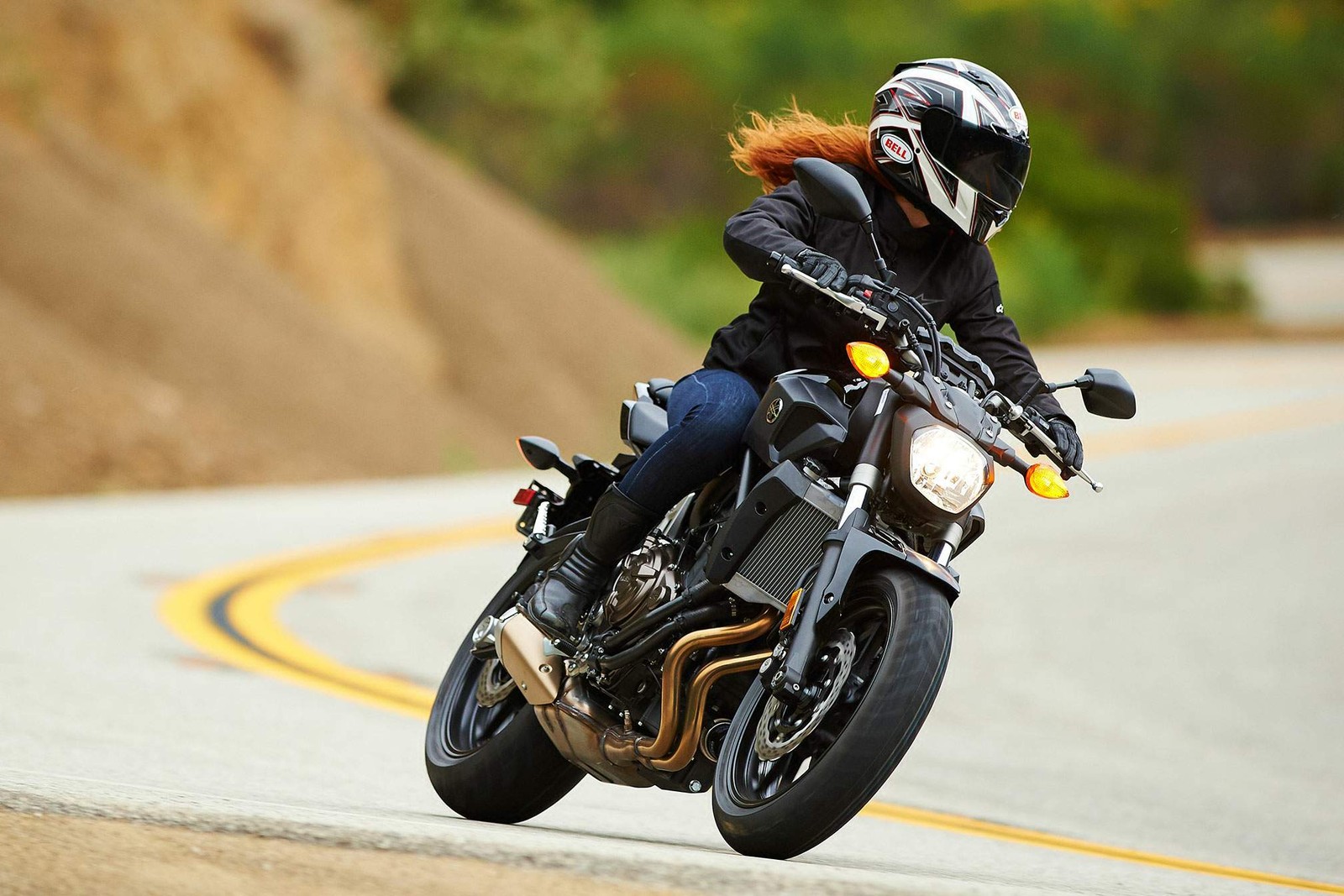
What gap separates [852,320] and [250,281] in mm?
17153

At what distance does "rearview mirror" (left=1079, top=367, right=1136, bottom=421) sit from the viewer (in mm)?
5332

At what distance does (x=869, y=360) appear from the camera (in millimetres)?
4773

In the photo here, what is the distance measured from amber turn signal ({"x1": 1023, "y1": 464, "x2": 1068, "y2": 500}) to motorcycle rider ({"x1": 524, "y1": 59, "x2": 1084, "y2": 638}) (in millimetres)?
215

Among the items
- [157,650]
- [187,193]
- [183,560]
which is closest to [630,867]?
[157,650]

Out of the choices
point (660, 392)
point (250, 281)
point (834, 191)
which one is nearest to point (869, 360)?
point (834, 191)

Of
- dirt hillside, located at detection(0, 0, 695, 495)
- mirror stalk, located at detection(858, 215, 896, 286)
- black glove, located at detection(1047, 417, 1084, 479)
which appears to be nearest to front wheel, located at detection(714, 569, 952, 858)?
black glove, located at detection(1047, 417, 1084, 479)

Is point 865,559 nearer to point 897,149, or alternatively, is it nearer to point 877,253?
point 877,253

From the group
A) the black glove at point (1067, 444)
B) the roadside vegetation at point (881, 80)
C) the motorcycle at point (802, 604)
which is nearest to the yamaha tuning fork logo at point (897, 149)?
the motorcycle at point (802, 604)

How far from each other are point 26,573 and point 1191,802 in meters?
7.12

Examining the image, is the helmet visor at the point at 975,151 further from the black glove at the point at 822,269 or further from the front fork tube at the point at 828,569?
the front fork tube at the point at 828,569

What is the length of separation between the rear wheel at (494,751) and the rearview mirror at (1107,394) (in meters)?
1.88

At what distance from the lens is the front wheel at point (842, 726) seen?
15.1ft

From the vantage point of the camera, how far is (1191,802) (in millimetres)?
8570

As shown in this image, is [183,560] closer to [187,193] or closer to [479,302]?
[187,193]
